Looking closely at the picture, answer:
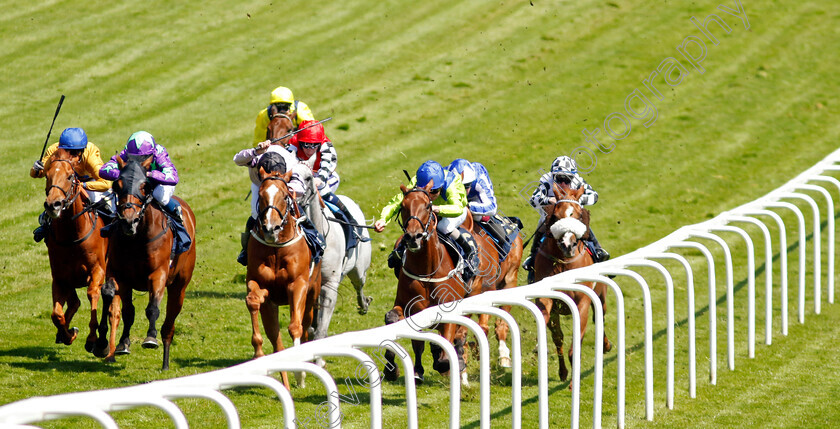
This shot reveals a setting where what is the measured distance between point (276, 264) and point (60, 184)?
1894 mm

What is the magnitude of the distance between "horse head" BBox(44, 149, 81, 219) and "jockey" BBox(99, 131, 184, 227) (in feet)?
0.91

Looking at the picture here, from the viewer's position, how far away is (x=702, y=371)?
796 cm

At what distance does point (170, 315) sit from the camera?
8227 millimetres

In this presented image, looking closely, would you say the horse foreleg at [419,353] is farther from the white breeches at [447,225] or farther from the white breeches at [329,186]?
the white breeches at [329,186]

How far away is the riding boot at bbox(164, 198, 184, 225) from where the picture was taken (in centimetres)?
829

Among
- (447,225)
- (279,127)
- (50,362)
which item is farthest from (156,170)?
(447,225)

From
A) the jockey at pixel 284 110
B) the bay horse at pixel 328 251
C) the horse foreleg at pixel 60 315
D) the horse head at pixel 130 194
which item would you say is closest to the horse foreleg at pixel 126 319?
the horse foreleg at pixel 60 315

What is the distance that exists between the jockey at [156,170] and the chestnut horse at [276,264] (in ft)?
3.60

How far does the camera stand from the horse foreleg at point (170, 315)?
8.09 m

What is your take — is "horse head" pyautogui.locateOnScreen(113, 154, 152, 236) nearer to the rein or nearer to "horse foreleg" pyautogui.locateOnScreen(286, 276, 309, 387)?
the rein

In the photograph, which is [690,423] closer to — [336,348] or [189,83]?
[336,348]

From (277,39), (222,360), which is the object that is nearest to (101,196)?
(222,360)

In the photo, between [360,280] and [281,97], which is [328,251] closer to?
[360,280]

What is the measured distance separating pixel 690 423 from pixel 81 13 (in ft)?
54.4
